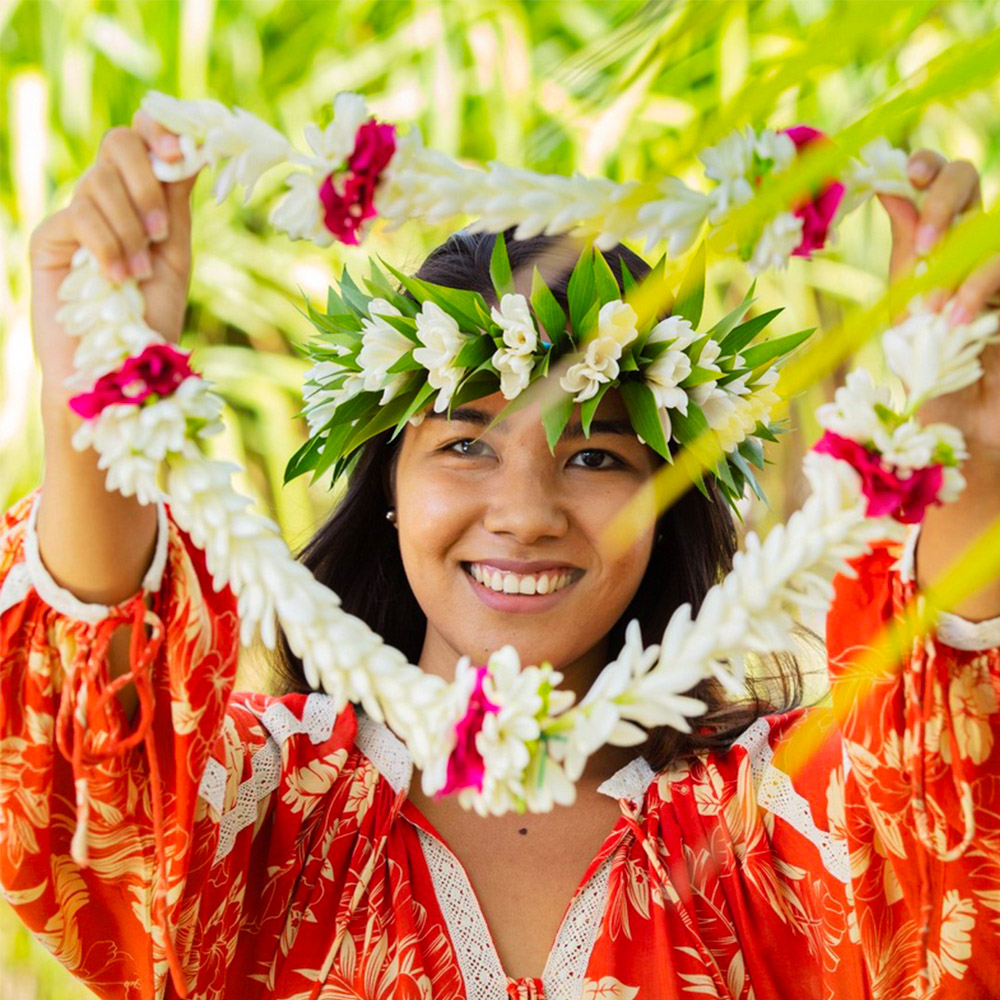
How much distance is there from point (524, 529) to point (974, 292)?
62 centimetres

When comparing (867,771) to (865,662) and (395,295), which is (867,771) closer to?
(865,662)

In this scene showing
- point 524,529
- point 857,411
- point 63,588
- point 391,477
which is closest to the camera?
point 857,411

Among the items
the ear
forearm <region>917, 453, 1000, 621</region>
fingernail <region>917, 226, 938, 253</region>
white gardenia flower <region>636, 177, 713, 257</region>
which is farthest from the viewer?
the ear

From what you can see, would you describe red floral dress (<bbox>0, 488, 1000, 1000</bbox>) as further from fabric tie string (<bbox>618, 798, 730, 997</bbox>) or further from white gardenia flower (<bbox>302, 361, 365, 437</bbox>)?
white gardenia flower (<bbox>302, 361, 365, 437</bbox>)

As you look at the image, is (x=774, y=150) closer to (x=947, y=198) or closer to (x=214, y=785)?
(x=947, y=198)

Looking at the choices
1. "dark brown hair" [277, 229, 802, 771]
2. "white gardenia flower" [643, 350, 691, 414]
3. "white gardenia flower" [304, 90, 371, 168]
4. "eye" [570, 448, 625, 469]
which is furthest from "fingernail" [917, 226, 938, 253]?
"dark brown hair" [277, 229, 802, 771]

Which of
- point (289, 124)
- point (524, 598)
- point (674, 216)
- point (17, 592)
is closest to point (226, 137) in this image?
point (674, 216)

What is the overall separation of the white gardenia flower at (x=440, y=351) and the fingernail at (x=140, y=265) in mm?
379

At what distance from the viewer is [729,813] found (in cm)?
145

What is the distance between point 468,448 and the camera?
143 centimetres

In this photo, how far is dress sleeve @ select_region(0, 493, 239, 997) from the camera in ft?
3.54

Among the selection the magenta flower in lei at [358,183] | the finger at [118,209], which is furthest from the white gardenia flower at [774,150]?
the finger at [118,209]

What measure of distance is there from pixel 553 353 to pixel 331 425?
254 mm

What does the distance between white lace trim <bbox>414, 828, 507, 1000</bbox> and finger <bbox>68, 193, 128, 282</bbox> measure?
29.2 inches
